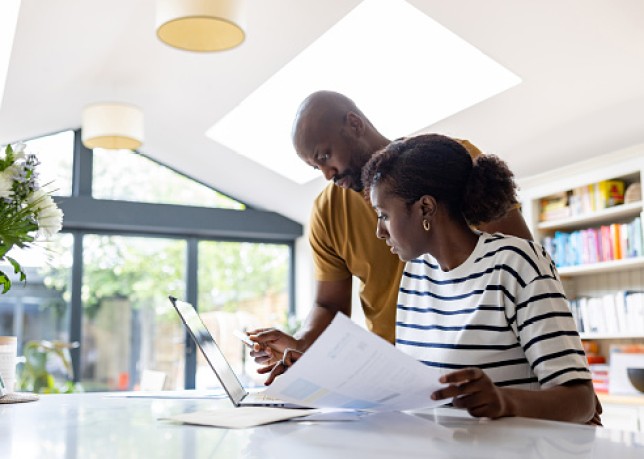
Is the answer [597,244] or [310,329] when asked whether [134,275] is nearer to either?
[597,244]

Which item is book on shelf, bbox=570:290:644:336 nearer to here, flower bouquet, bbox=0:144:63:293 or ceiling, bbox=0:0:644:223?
ceiling, bbox=0:0:644:223

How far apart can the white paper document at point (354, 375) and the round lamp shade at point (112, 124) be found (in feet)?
13.7

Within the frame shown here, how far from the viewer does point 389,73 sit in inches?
181

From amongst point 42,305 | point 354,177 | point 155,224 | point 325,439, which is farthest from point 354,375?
point 42,305

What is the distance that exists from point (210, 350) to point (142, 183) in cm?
542

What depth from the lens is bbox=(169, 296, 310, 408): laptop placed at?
1.30 meters

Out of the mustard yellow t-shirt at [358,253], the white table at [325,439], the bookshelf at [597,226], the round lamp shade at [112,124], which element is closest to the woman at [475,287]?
the white table at [325,439]

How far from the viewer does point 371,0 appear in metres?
4.02

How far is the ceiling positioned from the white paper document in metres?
2.57

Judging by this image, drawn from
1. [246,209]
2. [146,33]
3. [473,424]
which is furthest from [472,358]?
[246,209]

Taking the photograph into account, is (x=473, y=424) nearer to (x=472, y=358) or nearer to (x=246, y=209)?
(x=472, y=358)

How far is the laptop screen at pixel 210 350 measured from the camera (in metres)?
1.31

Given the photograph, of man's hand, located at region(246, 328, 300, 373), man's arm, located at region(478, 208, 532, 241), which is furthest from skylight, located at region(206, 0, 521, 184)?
man's hand, located at region(246, 328, 300, 373)

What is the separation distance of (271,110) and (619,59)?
2627 mm
